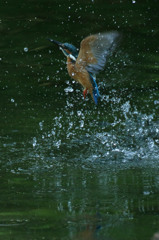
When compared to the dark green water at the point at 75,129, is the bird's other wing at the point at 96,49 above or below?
above

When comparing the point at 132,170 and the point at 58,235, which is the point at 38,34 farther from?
the point at 58,235

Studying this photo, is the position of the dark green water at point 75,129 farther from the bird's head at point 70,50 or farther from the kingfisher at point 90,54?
the bird's head at point 70,50

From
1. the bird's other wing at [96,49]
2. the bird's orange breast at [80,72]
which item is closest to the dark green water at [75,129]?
the bird's orange breast at [80,72]

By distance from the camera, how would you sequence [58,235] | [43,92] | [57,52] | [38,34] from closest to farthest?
[58,235]
[43,92]
[57,52]
[38,34]

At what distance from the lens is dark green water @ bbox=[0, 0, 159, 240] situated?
3908 millimetres

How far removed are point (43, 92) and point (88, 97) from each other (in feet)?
1.75

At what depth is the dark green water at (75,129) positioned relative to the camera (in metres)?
3.91

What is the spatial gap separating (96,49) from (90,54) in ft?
0.21

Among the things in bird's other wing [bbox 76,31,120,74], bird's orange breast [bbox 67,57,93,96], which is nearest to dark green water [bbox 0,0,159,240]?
bird's orange breast [bbox 67,57,93,96]

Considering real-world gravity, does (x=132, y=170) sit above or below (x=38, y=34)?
below

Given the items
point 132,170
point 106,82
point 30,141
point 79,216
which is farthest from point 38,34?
point 79,216

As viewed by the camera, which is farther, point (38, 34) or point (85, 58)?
point (38, 34)

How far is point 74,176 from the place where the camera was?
497cm

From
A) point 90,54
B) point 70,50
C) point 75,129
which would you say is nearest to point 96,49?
point 90,54
